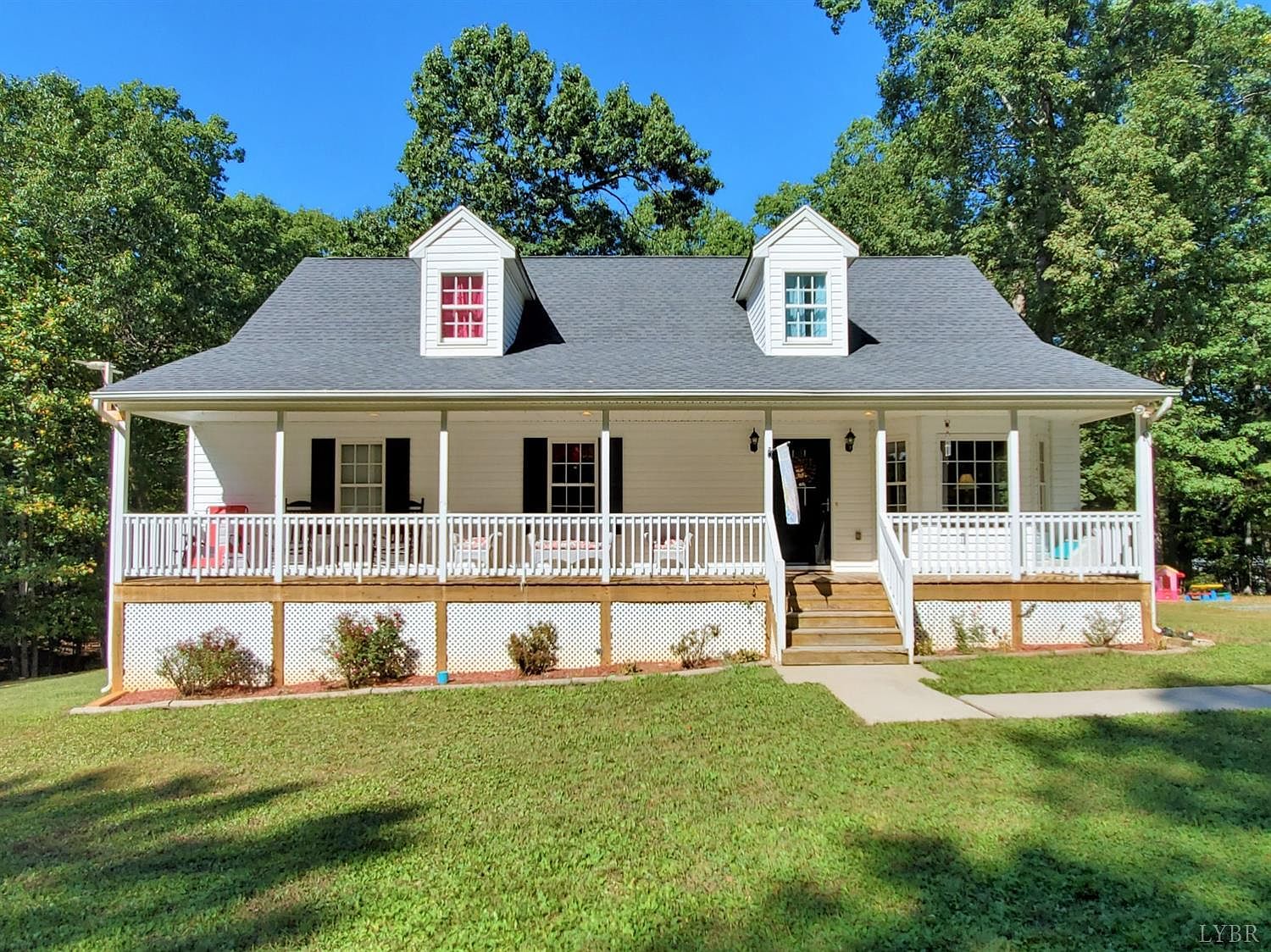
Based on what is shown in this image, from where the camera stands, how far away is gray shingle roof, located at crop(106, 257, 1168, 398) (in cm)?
959

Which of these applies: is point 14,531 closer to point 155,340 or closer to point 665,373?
point 155,340

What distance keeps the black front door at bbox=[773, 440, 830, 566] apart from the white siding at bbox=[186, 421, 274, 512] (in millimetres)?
8796

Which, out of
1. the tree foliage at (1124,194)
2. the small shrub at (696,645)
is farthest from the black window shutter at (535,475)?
the tree foliage at (1124,194)

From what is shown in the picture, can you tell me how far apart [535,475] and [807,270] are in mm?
5624

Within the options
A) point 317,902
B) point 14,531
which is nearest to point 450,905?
point 317,902

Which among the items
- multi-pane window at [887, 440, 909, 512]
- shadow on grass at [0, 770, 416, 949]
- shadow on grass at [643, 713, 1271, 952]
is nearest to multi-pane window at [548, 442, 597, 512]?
multi-pane window at [887, 440, 909, 512]

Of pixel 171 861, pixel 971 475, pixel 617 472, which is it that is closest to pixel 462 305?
pixel 617 472

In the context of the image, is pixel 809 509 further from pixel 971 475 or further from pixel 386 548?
pixel 386 548

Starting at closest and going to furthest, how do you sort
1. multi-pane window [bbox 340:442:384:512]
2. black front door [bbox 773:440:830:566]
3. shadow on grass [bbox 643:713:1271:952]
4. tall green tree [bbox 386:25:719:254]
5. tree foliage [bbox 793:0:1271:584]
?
shadow on grass [bbox 643:713:1271:952] → black front door [bbox 773:440:830:566] → multi-pane window [bbox 340:442:384:512] → tree foliage [bbox 793:0:1271:584] → tall green tree [bbox 386:25:719:254]

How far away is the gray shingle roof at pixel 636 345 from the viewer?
9594mm

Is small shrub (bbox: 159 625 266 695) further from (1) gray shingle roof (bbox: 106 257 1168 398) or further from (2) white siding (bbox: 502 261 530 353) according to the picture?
(2) white siding (bbox: 502 261 530 353)

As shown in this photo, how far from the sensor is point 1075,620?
9.68m

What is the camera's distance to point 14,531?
56.4 feet

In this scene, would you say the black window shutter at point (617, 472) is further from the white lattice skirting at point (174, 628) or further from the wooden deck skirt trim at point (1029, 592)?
the white lattice skirting at point (174, 628)
